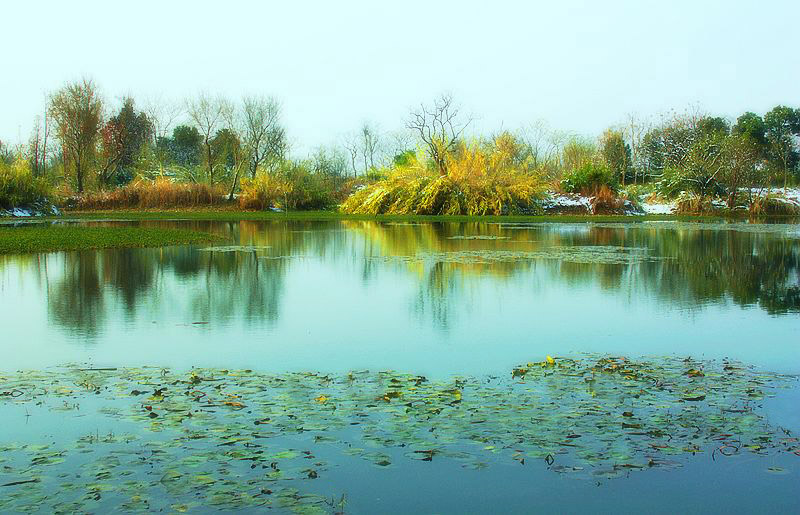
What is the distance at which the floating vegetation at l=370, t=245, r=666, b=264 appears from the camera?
19.2 metres

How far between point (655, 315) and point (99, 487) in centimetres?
851

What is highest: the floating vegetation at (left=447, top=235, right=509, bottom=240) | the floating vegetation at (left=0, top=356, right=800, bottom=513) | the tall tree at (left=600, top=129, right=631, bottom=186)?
the tall tree at (left=600, top=129, right=631, bottom=186)

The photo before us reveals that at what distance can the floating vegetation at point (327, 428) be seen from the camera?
4.89 meters

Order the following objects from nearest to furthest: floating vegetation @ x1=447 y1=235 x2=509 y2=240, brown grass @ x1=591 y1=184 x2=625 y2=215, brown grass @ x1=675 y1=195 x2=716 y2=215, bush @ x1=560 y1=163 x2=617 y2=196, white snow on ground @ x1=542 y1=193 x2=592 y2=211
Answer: floating vegetation @ x1=447 y1=235 x2=509 y2=240
brown grass @ x1=591 y1=184 x2=625 y2=215
white snow on ground @ x1=542 y1=193 x2=592 y2=211
brown grass @ x1=675 y1=195 x2=716 y2=215
bush @ x1=560 y1=163 x2=617 y2=196

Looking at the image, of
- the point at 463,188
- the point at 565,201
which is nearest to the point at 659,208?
the point at 565,201

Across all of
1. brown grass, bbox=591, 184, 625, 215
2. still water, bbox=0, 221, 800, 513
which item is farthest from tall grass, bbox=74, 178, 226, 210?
still water, bbox=0, 221, 800, 513

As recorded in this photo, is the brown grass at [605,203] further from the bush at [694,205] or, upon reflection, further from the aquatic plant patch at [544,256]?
the aquatic plant patch at [544,256]

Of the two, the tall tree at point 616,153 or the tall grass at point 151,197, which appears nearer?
the tall grass at point 151,197

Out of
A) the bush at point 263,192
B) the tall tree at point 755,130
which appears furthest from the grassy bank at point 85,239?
the tall tree at point 755,130

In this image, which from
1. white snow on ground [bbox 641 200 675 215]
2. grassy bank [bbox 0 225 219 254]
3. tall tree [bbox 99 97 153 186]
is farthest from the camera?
tall tree [bbox 99 97 153 186]

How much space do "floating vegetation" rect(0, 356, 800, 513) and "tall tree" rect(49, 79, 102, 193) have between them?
55.4 metres

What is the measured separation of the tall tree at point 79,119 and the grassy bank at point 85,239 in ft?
109

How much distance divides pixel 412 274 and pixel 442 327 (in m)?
5.92

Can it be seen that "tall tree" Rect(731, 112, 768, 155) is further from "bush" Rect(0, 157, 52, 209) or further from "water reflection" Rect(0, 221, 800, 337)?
"bush" Rect(0, 157, 52, 209)
